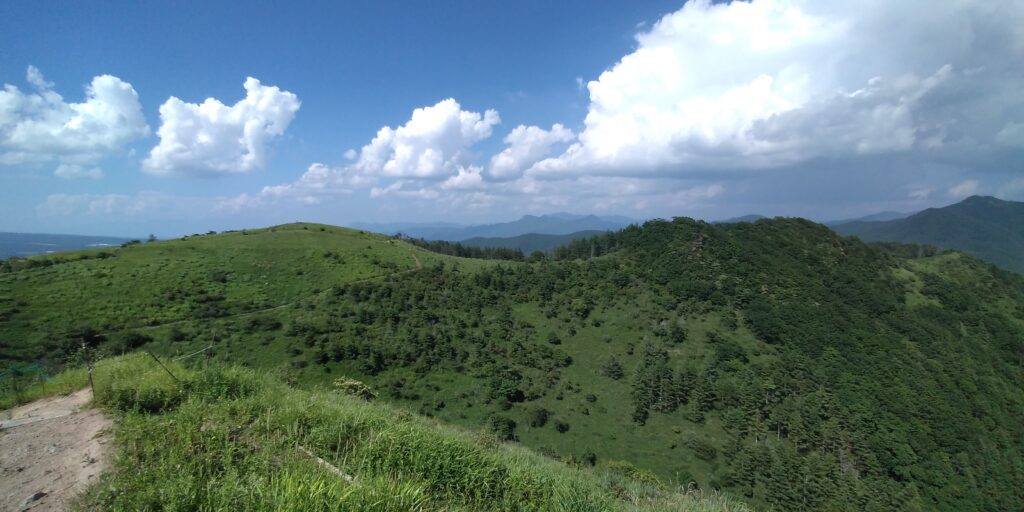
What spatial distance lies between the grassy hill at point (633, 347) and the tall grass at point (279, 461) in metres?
27.9

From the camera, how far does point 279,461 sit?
17.2 ft

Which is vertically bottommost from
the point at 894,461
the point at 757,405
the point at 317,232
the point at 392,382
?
the point at 894,461

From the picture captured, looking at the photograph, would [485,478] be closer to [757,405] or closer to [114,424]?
[114,424]

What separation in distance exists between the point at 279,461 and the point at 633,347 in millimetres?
70439

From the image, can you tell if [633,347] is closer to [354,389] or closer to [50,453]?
[354,389]

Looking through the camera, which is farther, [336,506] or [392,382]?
[392,382]

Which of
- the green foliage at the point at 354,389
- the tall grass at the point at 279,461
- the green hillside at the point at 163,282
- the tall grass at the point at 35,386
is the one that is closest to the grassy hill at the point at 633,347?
the green hillside at the point at 163,282

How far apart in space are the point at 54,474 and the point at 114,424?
1.20m

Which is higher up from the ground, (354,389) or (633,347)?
(354,389)

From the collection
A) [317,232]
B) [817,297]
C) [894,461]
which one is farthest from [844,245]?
[317,232]

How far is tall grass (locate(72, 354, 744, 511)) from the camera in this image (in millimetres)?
4176

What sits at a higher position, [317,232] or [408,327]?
[317,232]

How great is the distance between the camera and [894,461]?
178ft

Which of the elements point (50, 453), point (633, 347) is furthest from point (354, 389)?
point (633, 347)
